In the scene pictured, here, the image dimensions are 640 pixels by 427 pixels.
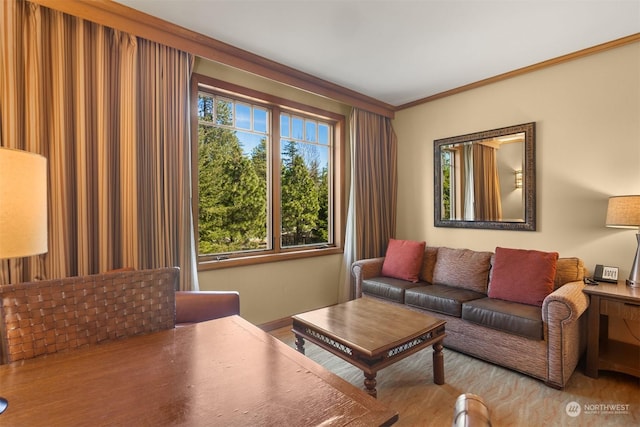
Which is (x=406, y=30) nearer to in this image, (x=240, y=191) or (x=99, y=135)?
(x=240, y=191)

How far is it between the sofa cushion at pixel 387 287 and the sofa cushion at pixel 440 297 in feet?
0.27

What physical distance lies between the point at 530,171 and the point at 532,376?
1.87 meters

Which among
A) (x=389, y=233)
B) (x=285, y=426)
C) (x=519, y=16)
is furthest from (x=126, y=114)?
(x=389, y=233)

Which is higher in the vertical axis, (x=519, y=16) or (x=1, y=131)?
(x=519, y=16)

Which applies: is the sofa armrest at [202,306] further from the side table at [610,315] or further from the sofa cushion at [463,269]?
the side table at [610,315]

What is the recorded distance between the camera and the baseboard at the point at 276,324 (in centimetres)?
322

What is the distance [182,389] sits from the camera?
0.76 metres

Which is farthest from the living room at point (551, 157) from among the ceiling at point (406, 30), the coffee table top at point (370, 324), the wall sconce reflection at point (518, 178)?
the coffee table top at point (370, 324)

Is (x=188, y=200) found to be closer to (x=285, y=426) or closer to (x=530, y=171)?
(x=285, y=426)

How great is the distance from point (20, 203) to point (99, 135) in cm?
160

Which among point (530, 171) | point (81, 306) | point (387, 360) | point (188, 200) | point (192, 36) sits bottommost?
point (387, 360)

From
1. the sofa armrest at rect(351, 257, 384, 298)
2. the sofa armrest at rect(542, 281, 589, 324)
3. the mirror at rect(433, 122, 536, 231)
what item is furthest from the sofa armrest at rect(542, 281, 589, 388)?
the sofa armrest at rect(351, 257, 384, 298)

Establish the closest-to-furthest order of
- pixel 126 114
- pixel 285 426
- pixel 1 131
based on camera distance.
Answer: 1. pixel 285 426
2. pixel 1 131
3. pixel 126 114

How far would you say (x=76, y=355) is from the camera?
915 millimetres
